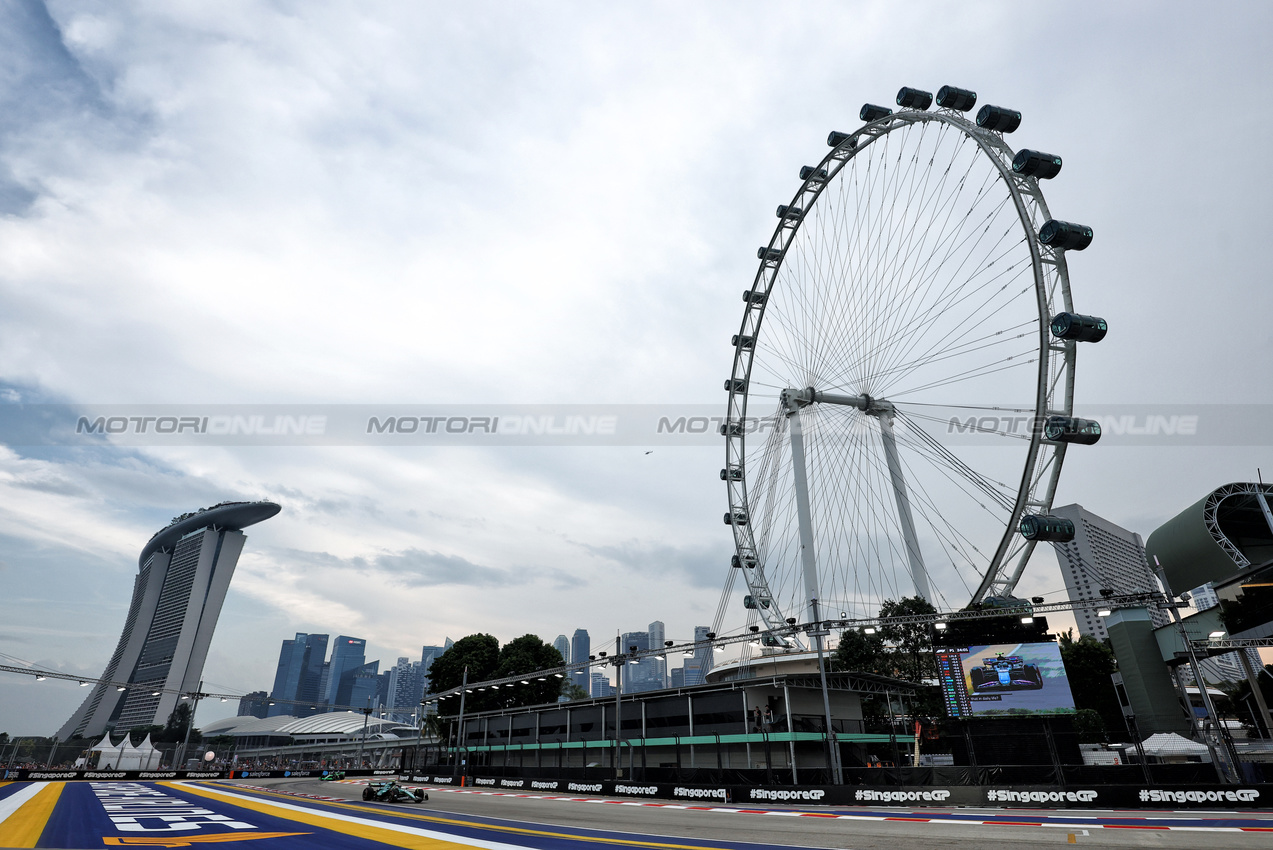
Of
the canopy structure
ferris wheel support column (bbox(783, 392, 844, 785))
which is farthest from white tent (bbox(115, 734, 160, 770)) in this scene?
ferris wheel support column (bbox(783, 392, 844, 785))

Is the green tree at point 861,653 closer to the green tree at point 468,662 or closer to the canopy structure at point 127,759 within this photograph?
the green tree at point 468,662

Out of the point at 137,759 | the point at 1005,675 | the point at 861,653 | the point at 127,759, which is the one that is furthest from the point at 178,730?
the point at 1005,675

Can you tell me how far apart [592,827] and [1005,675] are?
36522mm

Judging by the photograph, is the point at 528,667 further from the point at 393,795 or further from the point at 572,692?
the point at 393,795

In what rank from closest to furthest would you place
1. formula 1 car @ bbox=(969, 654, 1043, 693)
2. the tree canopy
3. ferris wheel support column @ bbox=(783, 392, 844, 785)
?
ferris wheel support column @ bbox=(783, 392, 844, 785)
formula 1 car @ bbox=(969, 654, 1043, 693)
the tree canopy

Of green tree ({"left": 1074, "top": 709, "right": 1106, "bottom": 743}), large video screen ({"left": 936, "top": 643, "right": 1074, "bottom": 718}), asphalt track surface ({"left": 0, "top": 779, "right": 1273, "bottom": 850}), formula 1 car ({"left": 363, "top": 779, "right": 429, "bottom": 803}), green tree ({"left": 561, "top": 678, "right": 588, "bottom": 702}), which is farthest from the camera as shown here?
green tree ({"left": 561, "top": 678, "right": 588, "bottom": 702})

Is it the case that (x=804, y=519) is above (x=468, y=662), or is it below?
above

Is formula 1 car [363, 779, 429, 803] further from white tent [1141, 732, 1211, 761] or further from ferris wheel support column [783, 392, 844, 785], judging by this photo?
white tent [1141, 732, 1211, 761]

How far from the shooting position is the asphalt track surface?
14.5m

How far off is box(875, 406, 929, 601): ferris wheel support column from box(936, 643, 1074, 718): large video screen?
38.3 ft

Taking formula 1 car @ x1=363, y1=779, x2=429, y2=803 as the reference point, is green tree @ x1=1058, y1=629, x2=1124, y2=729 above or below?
above

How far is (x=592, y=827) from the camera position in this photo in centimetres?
1931

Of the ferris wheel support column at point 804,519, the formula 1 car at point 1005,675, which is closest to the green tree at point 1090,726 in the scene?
the formula 1 car at point 1005,675

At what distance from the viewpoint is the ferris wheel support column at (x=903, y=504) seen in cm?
3603
